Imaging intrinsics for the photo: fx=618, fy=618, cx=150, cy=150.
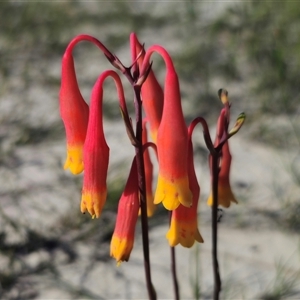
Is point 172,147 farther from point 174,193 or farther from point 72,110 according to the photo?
point 72,110

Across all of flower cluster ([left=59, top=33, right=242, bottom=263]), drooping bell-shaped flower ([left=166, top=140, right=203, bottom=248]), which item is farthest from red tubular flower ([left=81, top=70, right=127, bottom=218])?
drooping bell-shaped flower ([left=166, top=140, right=203, bottom=248])

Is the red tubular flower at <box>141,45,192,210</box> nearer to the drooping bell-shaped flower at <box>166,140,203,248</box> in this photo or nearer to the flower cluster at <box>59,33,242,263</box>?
the flower cluster at <box>59,33,242,263</box>

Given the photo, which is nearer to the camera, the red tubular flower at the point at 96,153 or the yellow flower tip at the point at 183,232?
the red tubular flower at the point at 96,153

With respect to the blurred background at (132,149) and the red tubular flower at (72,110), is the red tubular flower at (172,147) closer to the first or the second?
the red tubular flower at (72,110)

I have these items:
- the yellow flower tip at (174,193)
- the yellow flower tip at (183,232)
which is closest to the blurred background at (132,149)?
Result: the yellow flower tip at (183,232)

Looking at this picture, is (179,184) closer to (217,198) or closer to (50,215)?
(217,198)
